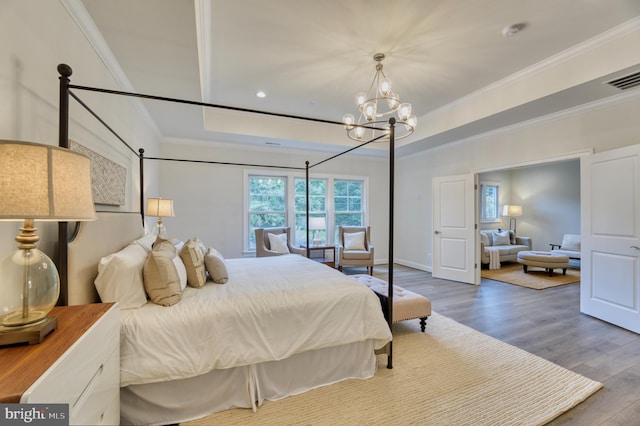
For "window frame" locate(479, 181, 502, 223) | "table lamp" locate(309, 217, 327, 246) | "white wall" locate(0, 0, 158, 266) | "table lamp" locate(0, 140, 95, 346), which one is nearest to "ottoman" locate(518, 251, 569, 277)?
"window frame" locate(479, 181, 502, 223)

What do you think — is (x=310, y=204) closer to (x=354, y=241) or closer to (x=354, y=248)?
(x=354, y=241)

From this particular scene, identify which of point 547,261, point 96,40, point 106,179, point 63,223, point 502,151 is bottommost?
point 547,261

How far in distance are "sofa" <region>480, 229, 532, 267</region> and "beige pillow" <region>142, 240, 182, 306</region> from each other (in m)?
6.24

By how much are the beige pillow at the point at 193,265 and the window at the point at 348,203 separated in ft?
14.1

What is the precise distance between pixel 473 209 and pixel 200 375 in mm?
4777

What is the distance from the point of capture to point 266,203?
567cm

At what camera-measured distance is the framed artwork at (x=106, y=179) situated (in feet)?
6.89

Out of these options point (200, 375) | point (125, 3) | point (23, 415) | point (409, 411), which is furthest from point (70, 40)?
point (409, 411)

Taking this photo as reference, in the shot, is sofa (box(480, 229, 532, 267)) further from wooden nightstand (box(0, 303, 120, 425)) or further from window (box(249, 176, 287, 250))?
wooden nightstand (box(0, 303, 120, 425))

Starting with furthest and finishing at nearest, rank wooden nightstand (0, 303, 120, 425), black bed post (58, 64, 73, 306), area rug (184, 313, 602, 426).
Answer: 1. area rug (184, 313, 602, 426)
2. black bed post (58, 64, 73, 306)
3. wooden nightstand (0, 303, 120, 425)

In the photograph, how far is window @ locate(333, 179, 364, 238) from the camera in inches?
251

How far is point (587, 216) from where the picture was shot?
11.0ft

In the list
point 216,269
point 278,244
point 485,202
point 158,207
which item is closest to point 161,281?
point 216,269

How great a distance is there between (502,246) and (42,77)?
26.8 feet
